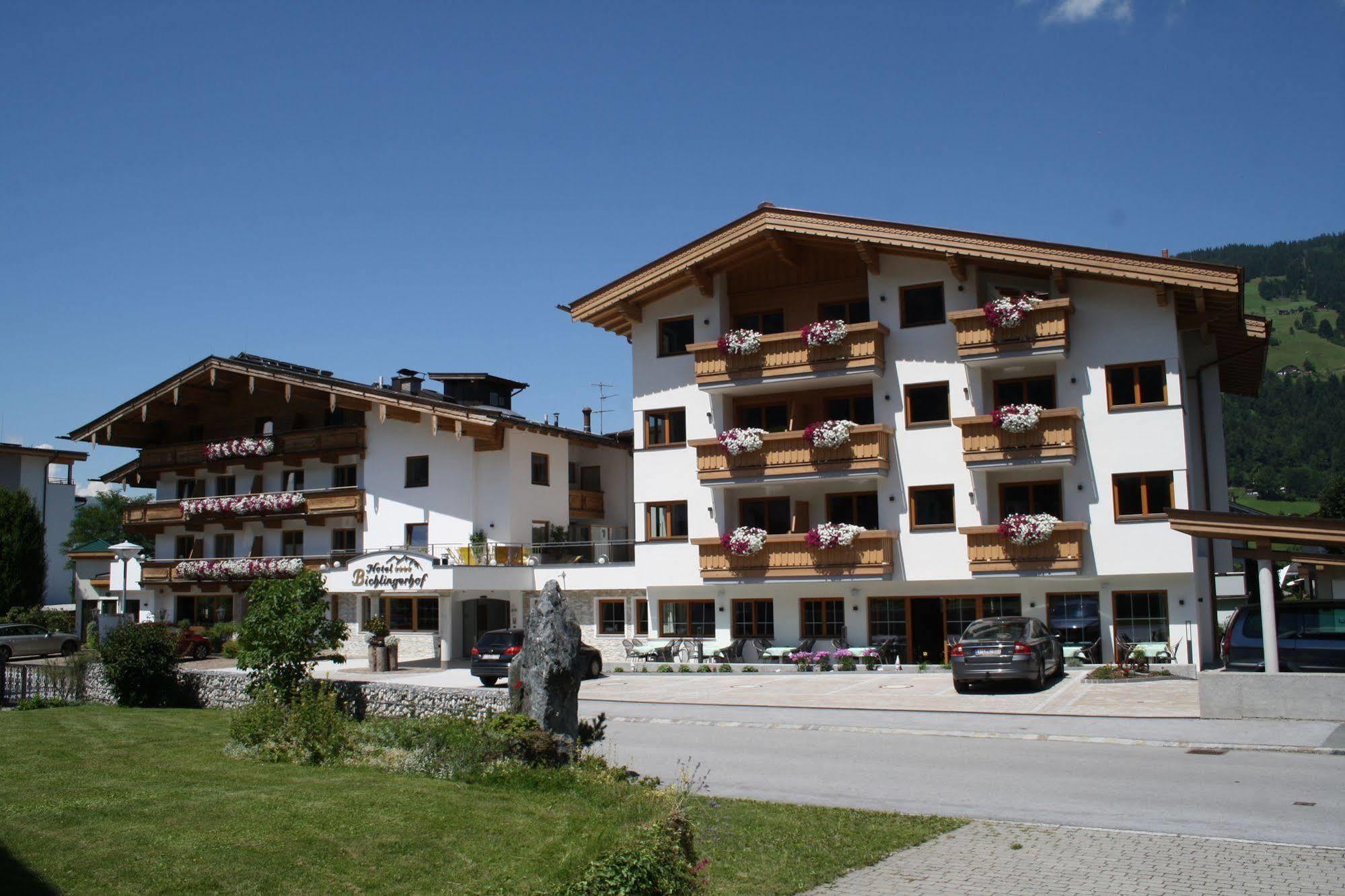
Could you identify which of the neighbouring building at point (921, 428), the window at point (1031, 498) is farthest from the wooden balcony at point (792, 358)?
the window at point (1031, 498)

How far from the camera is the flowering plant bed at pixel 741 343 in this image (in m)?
34.9

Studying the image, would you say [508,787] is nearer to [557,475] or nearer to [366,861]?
[366,861]

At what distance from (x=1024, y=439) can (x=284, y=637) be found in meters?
21.2

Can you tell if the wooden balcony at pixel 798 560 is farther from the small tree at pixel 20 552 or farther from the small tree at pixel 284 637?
the small tree at pixel 20 552

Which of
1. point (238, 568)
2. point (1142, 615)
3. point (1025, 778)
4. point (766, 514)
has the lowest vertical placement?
point (1025, 778)

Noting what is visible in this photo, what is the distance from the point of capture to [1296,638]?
19.9 metres

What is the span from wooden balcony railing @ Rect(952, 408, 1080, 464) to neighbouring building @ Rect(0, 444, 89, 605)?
1992 inches

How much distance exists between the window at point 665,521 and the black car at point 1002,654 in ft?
44.3

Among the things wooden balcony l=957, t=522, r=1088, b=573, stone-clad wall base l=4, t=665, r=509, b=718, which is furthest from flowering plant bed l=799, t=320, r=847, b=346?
stone-clad wall base l=4, t=665, r=509, b=718

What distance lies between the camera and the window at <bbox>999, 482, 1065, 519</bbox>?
32344 mm

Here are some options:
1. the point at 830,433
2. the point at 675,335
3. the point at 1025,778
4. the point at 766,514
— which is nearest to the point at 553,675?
the point at 1025,778

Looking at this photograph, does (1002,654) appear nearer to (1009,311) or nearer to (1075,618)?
(1075,618)

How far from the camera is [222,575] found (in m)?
46.6

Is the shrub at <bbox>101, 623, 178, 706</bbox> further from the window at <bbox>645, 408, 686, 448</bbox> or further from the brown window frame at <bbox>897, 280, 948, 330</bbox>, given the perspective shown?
the brown window frame at <bbox>897, 280, 948, 330</bbox>
